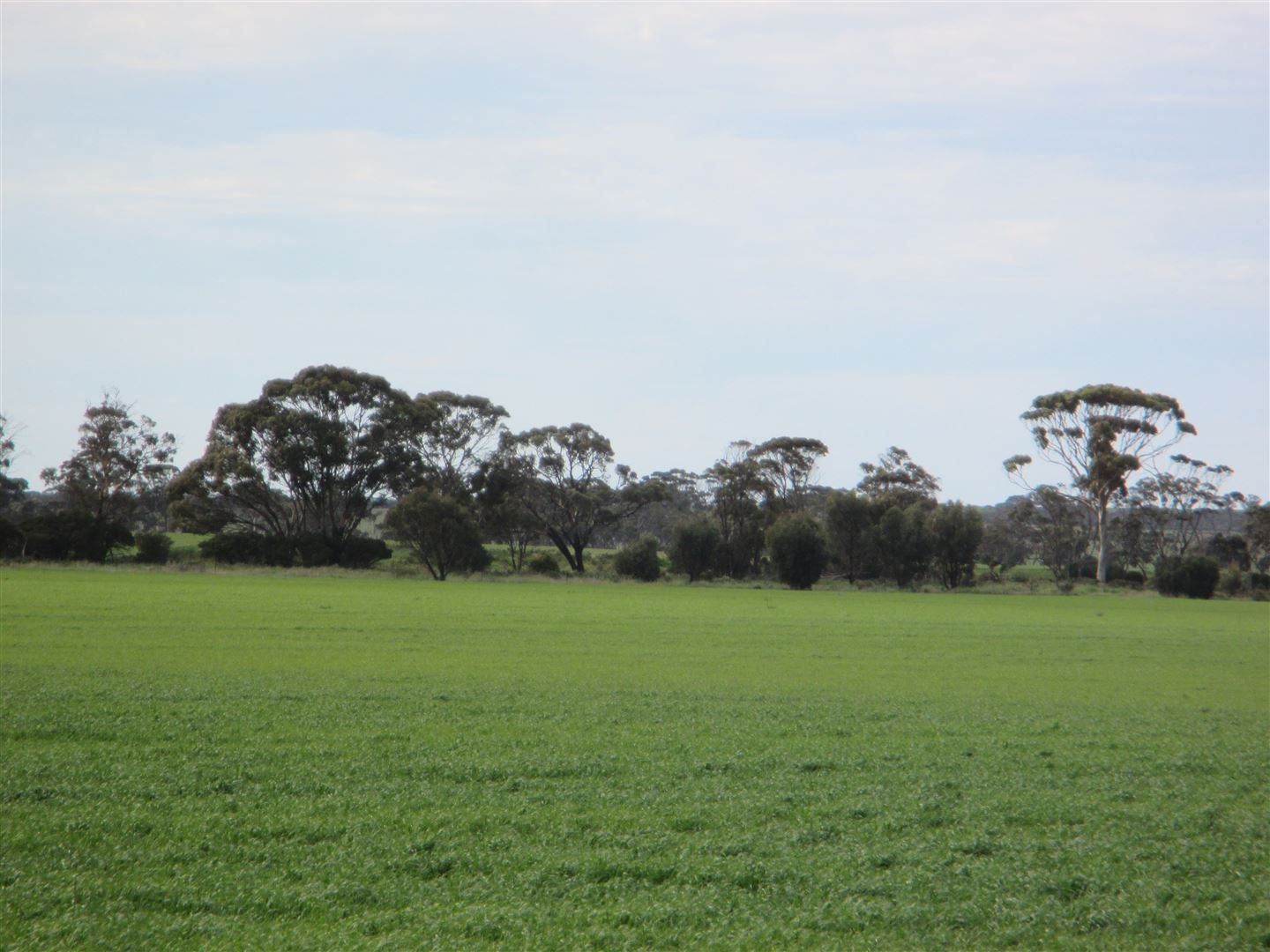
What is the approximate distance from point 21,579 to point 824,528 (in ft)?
166

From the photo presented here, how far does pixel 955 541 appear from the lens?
73.4 m

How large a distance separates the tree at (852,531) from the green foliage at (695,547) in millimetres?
7907

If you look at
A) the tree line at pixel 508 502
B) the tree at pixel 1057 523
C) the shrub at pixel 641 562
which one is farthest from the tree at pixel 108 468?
the tree at pixel 1057 523

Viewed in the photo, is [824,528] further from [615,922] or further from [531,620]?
[615,922]

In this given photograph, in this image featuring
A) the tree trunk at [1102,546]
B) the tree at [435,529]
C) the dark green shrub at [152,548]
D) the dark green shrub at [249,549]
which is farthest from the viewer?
the tree trunk at [1102,546]

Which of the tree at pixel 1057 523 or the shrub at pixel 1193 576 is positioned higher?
the tree at pixel 1057 523

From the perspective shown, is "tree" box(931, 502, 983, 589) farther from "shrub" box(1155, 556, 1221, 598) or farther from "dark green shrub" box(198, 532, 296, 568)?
"dark green shrub" box(198, 532, 296, 568)

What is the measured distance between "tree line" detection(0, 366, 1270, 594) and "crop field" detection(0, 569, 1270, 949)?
161 feet

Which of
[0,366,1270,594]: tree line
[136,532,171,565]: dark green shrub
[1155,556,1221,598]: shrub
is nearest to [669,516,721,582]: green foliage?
[0,366,1270,594]: tree line

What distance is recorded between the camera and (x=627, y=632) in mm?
26688

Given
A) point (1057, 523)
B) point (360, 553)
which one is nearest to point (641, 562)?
point (360, 553)

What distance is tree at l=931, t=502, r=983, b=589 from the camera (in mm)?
73438

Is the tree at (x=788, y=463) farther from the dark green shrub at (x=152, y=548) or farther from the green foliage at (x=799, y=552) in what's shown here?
the dark green shrub at (x=152, y=548)

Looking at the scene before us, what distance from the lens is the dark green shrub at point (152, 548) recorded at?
63.8m
